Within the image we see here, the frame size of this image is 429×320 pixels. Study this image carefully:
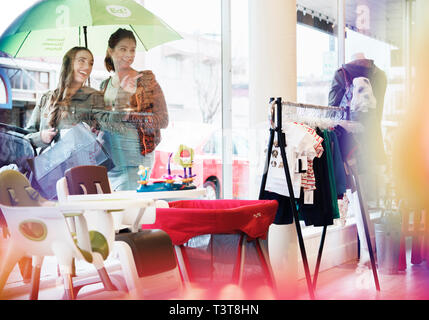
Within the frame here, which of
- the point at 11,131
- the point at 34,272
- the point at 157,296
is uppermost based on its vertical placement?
the point at 11,131

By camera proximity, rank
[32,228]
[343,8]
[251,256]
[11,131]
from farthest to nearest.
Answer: [343,8]
[11,131]
[251,256]
[32,228]

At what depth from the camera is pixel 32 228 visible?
6.13 ft

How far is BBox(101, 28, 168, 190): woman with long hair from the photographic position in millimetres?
3016

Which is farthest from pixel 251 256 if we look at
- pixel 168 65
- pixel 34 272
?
pixel 168 65

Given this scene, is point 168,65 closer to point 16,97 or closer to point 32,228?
point 16,97

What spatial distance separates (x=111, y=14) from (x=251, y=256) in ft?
5.15

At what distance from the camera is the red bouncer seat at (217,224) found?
2211mm

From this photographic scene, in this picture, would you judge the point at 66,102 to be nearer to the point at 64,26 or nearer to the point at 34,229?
the point at 64,26

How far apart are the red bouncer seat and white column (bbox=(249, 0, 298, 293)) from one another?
2.67ft

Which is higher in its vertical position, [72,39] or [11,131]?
[72,39]

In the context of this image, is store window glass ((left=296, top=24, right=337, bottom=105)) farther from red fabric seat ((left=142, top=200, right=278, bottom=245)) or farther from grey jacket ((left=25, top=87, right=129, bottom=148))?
red fabric seat ((left=142, top=200, right=278, bottom=245))

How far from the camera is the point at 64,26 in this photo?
8.96ft

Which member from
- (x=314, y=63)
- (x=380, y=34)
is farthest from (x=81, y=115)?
(x=380, y=34)
